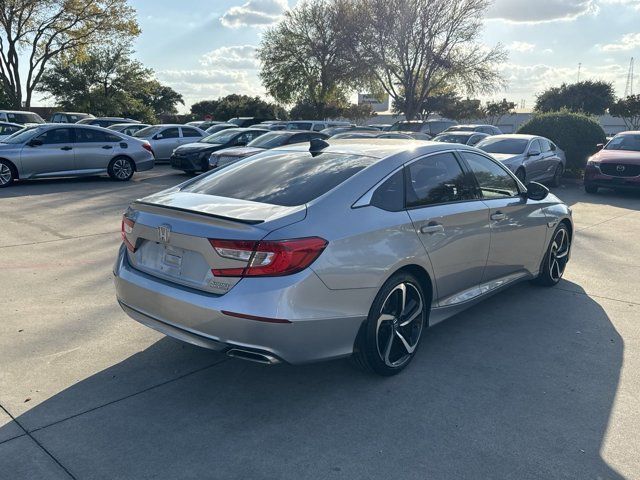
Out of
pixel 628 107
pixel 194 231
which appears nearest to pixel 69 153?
pixel 194 231

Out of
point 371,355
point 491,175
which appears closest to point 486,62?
point 491,175

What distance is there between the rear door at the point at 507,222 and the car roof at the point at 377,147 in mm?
404

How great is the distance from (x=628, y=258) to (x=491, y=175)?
12.2ft

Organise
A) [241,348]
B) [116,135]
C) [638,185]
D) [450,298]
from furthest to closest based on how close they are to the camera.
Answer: [116,135]
[638,185]
[450,298]
[241,348]

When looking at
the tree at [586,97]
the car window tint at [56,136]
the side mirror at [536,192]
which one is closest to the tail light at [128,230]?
the side mirror at [536,192]

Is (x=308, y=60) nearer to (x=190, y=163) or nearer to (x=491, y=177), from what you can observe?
(x=190, y=163)

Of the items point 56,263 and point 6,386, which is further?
point 56,263

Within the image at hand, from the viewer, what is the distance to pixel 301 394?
374 cm

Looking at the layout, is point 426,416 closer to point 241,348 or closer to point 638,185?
point 241,348

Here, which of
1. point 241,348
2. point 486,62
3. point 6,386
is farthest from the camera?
point 486,62

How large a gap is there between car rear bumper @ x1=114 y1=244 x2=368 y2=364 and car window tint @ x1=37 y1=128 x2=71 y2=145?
1134 centimetres

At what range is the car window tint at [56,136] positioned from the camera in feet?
43.7

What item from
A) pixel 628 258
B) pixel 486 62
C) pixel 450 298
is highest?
pixel 486 62

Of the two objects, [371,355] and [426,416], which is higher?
[371,355]
